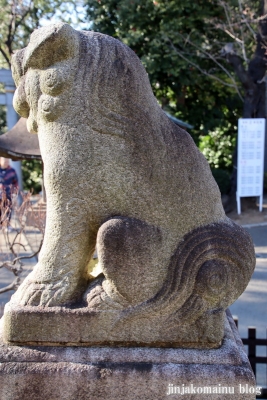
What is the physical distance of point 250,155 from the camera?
8.39 meters

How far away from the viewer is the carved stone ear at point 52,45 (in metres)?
1.69

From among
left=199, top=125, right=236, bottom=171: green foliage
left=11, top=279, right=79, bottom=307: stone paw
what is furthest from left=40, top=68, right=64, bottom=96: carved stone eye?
left=199, top=125, right=236, bottom=171: green foliage

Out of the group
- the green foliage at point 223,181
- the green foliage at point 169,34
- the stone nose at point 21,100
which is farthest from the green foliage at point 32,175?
the stone nose at point 21,100

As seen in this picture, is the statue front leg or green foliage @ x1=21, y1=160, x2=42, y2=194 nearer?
the statue front leg

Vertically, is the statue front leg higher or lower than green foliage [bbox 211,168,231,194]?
lower

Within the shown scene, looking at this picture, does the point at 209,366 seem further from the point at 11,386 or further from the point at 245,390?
the point at 11,386

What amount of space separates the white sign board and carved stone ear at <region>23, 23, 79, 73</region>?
7.01 m

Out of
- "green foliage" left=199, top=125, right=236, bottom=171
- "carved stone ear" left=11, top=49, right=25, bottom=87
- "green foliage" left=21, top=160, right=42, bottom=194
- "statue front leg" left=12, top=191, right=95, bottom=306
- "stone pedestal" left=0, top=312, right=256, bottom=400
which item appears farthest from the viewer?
"green foliage" left=21, top=160, right=42, bottom=194

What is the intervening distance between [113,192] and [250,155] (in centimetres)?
716

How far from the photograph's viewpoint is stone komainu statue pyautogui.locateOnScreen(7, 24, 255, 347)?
1.70 metres

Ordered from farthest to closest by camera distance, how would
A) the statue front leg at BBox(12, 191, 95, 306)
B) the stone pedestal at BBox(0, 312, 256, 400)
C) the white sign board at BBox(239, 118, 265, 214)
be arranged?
the white sign board at BBox(239, 118, 265, 214), the statue front leg at BBox(12, 191, 95, 306), the stone pedestal at BBox(0, 312, 256, 400)

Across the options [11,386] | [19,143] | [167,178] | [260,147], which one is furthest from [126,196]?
[260,147]

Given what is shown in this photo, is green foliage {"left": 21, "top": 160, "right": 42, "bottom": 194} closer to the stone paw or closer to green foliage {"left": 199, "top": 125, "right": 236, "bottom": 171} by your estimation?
green foliage {"left": 199, "top": 125, "right": 236, "bottom": 171}

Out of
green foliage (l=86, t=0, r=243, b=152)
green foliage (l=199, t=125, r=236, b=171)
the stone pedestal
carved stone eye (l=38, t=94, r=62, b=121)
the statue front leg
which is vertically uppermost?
green foliage (l=86, t=0, r=243, b=152)
